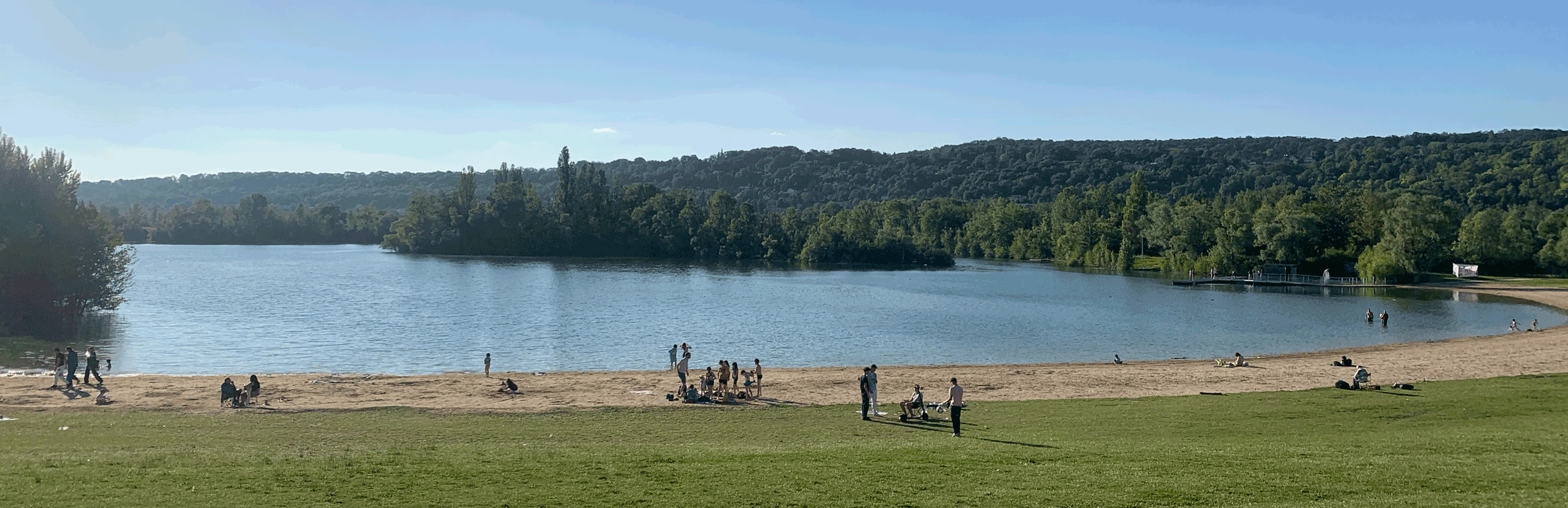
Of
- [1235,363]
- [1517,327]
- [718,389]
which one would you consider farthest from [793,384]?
[1517,327]

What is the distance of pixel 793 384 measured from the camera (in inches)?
1337

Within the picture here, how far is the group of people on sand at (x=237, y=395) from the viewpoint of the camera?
2742 centimetres

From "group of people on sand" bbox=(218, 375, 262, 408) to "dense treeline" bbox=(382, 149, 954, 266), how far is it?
14038 centimetres

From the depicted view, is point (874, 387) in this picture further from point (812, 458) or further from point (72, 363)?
point (72, 363)

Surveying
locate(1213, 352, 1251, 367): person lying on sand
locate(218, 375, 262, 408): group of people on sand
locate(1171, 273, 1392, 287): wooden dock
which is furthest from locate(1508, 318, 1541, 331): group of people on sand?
locate(218, 375, 262, 408): group of people on sand

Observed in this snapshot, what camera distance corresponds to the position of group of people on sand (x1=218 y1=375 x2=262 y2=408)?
27.4 metres

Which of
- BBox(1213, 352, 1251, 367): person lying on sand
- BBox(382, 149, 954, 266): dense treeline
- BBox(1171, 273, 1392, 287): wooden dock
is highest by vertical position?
BBox(382, 149, 954, 266): dense treeline

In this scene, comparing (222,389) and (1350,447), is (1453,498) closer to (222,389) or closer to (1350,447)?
(1350,447)

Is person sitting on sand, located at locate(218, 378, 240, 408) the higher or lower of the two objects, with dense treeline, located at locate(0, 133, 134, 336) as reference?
lower

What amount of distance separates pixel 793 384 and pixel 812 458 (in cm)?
1620

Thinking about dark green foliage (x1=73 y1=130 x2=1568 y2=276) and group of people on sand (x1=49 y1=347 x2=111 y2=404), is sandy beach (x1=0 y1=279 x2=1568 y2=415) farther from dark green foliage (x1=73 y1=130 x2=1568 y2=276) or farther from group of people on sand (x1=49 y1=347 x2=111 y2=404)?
dark green foliage (x1=73 y1=130 x2=1568 y2=276)

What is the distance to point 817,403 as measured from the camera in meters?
28.5

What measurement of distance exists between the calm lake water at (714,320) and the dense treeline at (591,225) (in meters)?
59.0

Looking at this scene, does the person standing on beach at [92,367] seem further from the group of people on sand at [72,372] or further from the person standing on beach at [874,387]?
the person standing on beach at [874,387]
